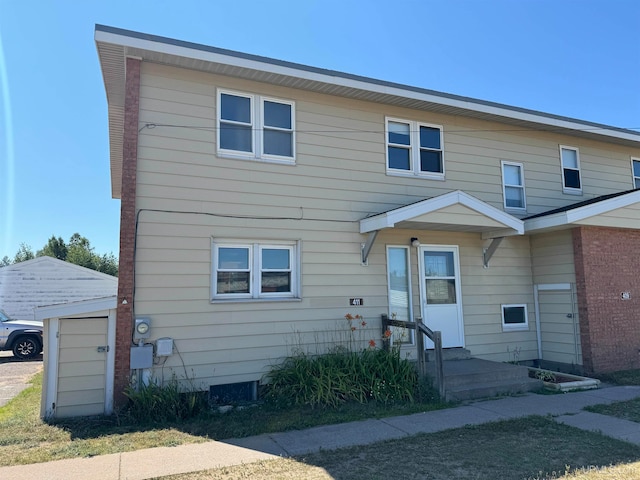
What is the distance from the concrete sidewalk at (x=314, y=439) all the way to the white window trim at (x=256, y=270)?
107 inches

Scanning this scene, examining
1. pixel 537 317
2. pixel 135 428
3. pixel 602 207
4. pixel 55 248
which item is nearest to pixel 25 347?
pixel 135 428

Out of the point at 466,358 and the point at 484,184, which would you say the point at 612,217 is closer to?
the point at 484,184

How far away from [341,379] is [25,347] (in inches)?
461

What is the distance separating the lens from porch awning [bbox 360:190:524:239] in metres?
8.40

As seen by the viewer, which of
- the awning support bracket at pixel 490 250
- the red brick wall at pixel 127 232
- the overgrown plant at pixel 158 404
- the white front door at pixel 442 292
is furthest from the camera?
the awning support bracket at pixel 490 250

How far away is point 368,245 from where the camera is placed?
8.88m

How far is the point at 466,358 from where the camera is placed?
375 inches

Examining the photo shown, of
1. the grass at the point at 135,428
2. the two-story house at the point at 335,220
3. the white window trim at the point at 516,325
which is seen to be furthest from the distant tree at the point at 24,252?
the white window trim at the point at 516,325

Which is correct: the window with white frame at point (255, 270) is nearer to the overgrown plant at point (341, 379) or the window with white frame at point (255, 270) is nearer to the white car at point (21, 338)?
the overgrown plant at point (341, 379)

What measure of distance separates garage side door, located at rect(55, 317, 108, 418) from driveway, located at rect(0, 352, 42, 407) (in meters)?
2.19

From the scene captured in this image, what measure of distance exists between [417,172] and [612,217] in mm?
4290

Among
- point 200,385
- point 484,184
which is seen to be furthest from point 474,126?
point 200,385

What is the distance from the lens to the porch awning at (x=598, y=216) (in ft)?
30.6

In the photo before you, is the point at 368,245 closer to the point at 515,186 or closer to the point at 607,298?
the point at 515,186
